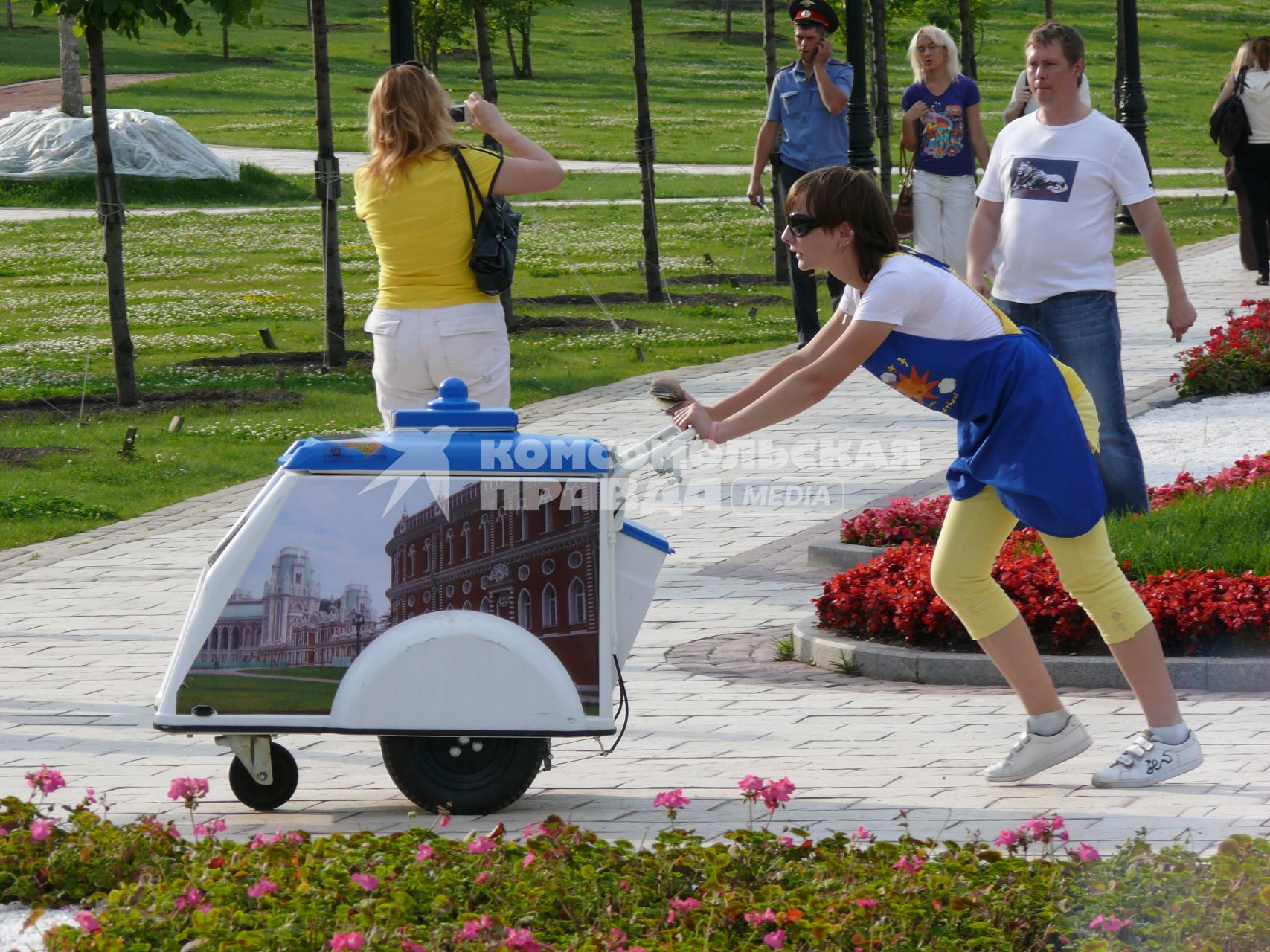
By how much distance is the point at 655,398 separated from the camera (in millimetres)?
4605

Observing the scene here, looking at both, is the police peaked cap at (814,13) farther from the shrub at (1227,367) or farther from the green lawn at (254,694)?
the green lawn at (254,694)

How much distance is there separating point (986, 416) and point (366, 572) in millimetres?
1758

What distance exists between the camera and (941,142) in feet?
42.2

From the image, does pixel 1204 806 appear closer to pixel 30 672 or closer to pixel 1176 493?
pixel 1176 493

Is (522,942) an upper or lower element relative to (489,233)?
lower

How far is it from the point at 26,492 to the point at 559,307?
9164 millimetres

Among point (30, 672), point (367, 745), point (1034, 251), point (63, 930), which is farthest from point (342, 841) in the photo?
point (1034, 251)

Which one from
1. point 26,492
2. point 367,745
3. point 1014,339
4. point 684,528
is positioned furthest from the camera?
point 26,492

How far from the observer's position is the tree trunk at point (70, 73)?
40.4 metres

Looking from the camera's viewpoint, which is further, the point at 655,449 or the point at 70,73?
the point at 70,73

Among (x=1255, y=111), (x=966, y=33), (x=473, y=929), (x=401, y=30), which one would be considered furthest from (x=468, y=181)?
(x=966, y=33)

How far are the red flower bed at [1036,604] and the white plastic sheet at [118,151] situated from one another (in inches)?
1273

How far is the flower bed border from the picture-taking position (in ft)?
20.4

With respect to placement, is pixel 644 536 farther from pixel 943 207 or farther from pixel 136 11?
pixel 136 11
